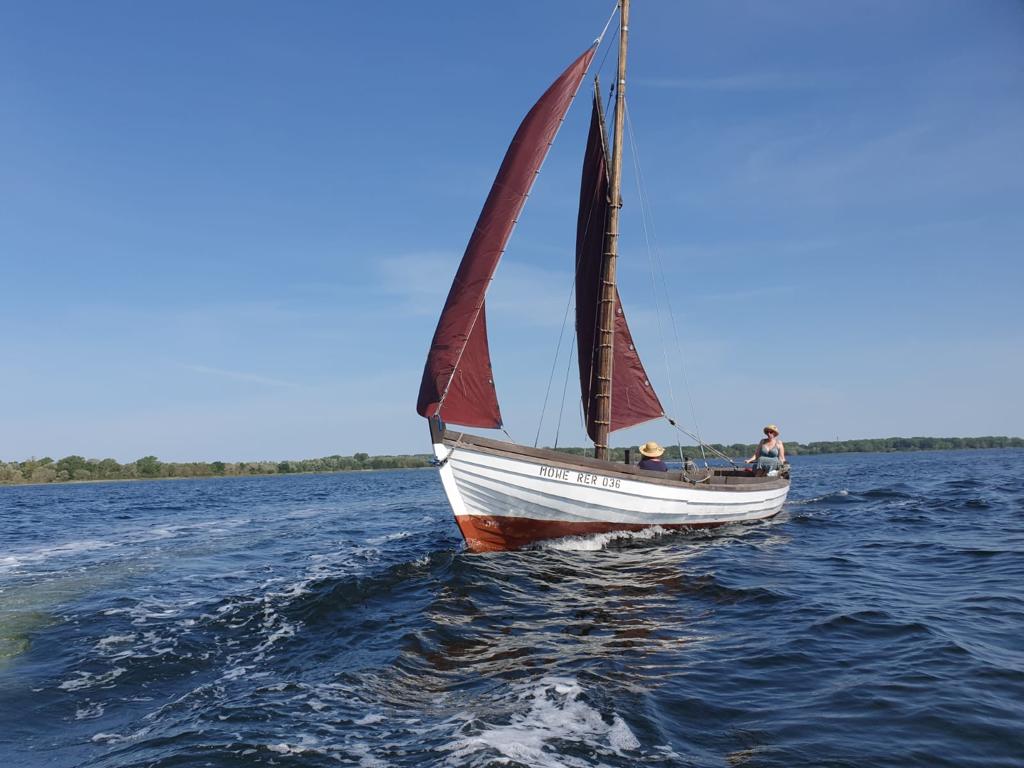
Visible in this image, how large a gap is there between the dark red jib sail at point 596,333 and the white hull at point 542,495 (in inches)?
119

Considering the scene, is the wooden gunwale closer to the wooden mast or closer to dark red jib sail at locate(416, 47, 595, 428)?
dark red jib sail at locate(416, 47, 595, 428)

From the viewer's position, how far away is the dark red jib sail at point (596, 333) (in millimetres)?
18875

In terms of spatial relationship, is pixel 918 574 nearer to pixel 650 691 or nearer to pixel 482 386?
pixel 650 691

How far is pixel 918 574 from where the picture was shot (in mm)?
12078

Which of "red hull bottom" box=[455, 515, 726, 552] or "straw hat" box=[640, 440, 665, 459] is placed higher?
"straw hat" box=[640, 440, 665, 459]

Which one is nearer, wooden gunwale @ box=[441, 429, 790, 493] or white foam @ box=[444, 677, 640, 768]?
white foam @ box=[444, 677, 640, 768]

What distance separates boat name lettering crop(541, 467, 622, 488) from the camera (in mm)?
14406

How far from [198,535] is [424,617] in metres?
18.9

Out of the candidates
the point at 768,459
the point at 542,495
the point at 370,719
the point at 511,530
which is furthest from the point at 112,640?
the point at 768,459

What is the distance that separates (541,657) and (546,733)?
2149mm

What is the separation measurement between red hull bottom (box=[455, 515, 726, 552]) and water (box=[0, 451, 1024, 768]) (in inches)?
16.1

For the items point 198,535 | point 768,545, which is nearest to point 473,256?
point 768,545

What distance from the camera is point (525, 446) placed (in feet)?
46.1

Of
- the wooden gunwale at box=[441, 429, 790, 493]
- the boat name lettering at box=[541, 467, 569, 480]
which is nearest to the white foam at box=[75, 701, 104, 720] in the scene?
the wooden gunwale at box=[441, 429, 790, 493]
